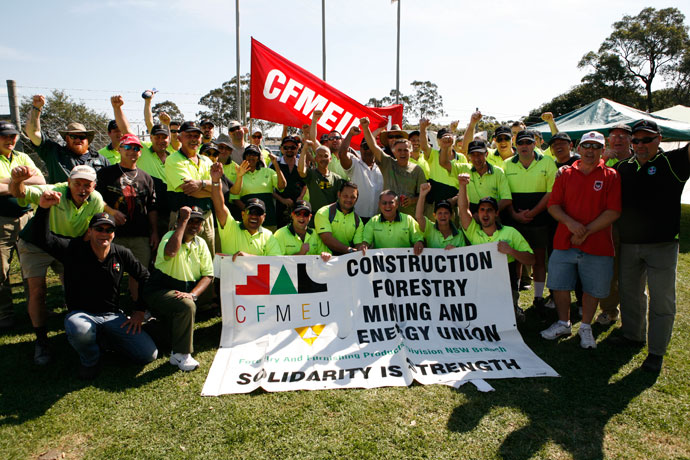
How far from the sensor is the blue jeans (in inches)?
171

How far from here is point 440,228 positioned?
5809 mm

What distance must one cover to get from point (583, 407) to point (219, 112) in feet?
180

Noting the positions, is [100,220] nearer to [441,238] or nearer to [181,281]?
[181,281]

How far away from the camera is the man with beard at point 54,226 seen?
461 cm

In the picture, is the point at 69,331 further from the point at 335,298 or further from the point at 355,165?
the point at 355,165

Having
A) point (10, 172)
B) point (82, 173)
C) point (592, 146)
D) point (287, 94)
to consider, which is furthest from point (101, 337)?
point (592, 146)

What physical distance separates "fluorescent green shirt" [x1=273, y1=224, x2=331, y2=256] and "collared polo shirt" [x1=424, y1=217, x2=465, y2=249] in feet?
4.91

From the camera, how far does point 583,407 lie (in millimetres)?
3930

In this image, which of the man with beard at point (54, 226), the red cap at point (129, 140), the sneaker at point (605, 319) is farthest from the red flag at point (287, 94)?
the sneaker at point (605, 319)

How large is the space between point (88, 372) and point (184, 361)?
936mm

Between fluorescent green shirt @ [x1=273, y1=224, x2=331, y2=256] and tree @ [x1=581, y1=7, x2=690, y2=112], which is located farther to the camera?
tree @ [x1=581, y1=7, x2=690, y2=112]

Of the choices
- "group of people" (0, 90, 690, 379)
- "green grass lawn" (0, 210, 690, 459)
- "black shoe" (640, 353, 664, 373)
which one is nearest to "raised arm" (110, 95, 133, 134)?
"group of people" (0, 90, 690, 379)

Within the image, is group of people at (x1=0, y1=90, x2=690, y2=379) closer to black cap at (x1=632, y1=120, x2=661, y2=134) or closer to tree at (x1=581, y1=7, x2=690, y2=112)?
black cap at (x1=632, y1=120, x2=661, y2=134)

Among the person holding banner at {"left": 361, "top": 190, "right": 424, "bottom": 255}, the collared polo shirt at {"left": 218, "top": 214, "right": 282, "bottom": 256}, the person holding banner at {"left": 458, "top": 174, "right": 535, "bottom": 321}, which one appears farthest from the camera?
the person holding banner at {"left": 361, "top": 190, "right": 424, "bottom": 255}
